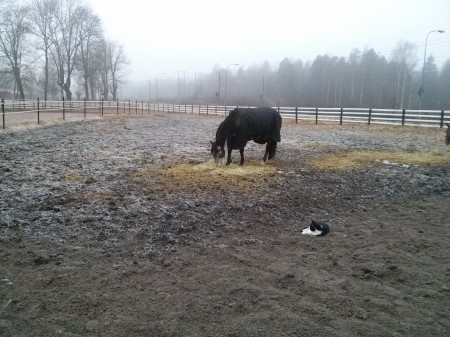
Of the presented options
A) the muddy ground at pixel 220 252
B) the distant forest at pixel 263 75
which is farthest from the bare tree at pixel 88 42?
the muddy ground at pixel 220 252

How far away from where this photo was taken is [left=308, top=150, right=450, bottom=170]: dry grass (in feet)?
30.9

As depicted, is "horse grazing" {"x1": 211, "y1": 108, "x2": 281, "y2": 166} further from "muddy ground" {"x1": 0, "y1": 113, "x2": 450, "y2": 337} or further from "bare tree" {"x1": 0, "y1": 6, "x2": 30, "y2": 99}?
"bare tree" {"x1": 0, "y1": 6, "x2": 30, "y2": 99}

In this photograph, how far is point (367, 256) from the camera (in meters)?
4.20

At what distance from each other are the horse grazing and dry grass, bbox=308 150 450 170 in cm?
147

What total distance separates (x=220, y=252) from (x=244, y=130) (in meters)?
5.21

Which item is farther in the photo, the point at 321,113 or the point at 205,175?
the point at 321,113

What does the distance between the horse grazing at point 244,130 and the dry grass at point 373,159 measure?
1.47 meters

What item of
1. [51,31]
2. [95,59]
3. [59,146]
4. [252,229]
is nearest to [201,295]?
[252,229]

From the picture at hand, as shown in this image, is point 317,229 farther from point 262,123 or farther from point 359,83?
point 359,83

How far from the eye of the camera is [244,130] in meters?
9.00

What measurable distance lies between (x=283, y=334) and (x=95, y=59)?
6604 cm

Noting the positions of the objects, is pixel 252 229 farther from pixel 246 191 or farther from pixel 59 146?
pixel 59 146

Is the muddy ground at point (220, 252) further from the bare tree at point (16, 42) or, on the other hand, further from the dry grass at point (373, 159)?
the bare tree at point (16, 42)

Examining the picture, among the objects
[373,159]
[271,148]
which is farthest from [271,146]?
[373,159]
